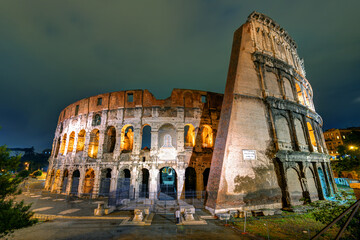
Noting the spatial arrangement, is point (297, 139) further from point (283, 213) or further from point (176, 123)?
point (176, 123)

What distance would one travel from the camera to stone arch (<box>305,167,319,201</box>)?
44.3 feet

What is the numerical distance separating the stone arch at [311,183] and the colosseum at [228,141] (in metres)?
0.09

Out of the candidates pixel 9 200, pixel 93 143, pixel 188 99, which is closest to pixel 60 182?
pixel 93 143

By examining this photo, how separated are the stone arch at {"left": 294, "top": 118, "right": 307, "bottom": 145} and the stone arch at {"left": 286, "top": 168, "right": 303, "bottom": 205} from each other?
10.8ft

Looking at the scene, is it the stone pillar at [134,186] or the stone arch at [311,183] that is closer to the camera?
the stone arch at [311,183]

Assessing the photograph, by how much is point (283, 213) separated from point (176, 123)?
12.1m

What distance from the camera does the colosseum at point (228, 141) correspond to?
11445 mm

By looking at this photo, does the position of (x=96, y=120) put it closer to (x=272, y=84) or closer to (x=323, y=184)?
(x=272, y=84)

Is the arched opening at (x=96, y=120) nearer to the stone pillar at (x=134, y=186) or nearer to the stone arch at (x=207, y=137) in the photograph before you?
the stone pillar at (x=134, y=186)

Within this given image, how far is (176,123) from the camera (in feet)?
58.8

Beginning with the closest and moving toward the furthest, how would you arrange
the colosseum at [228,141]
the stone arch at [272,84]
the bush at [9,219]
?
the bush at [9,219] < the colosseum at [228,141] < the stone arch at [272,84]

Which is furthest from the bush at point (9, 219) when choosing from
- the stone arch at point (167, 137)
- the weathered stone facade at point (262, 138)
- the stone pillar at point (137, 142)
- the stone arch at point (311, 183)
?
the stone arch at point (311, 183)

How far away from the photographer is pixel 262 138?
1267 centimetres

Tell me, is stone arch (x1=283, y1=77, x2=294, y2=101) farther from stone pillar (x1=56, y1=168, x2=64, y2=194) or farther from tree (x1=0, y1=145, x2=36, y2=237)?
stone pillar (x1=56, y1=168, x2=64, y2=194)
